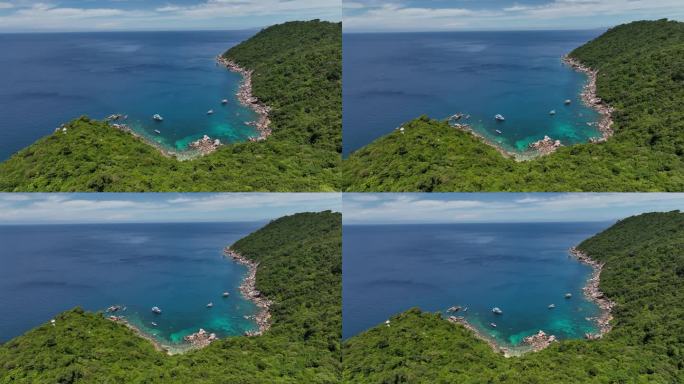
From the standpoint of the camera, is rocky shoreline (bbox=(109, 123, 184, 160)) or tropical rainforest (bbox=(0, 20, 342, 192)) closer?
tropical rainforest (bbox=(0, 20, 342, 192))

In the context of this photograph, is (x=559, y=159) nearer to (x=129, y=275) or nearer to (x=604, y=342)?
(x=604, y=342)

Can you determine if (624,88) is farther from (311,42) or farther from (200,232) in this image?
(200,232)

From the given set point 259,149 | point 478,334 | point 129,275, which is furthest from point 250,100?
Result: point 478,334

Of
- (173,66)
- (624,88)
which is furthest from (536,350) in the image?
(173,66)

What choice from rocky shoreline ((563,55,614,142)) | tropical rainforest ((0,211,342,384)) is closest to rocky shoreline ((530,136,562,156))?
rocky shoreline ((563,55,614,142))

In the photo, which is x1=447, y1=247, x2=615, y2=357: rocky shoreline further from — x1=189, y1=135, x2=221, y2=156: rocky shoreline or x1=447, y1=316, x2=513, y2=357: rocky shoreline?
x1=189, y1=135, x2=221, y2=156: rocky shoreline

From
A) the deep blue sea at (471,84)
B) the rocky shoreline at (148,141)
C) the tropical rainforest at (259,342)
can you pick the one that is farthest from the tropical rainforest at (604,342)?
the rocky shoreline at (148,141)
